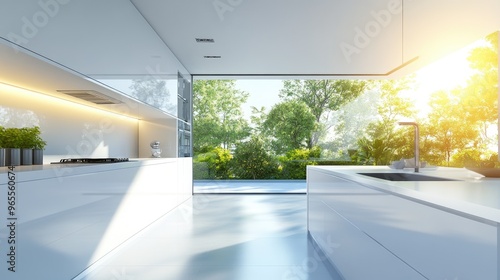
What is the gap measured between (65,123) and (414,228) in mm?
3441

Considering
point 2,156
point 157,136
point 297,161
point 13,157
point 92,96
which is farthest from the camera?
point 297,161

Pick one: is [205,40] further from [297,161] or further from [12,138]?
[297,161]

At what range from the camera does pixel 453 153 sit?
966 cm

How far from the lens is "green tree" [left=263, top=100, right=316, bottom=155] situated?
27.6ft

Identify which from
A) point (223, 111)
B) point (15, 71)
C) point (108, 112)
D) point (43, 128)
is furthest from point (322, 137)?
point (15, 71)

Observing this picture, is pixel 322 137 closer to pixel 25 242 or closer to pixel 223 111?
pixel 223 111

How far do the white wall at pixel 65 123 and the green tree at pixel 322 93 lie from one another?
192 inches

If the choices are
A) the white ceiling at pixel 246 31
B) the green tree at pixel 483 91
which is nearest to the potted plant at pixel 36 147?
the white ceiling at pixel 246 31

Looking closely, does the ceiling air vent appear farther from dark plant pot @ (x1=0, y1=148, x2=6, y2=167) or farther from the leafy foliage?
the leafy foliage

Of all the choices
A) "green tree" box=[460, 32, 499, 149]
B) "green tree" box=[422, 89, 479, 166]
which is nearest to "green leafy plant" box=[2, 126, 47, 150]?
"green tree" box=[422, 89, 479, 166]

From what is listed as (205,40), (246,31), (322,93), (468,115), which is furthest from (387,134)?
(205,40)

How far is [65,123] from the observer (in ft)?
11.8

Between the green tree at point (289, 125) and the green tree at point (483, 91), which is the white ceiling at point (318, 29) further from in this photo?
the green tree at point (483, 91)

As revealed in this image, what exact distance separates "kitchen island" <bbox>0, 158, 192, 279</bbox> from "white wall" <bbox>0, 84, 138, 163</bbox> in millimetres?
706
